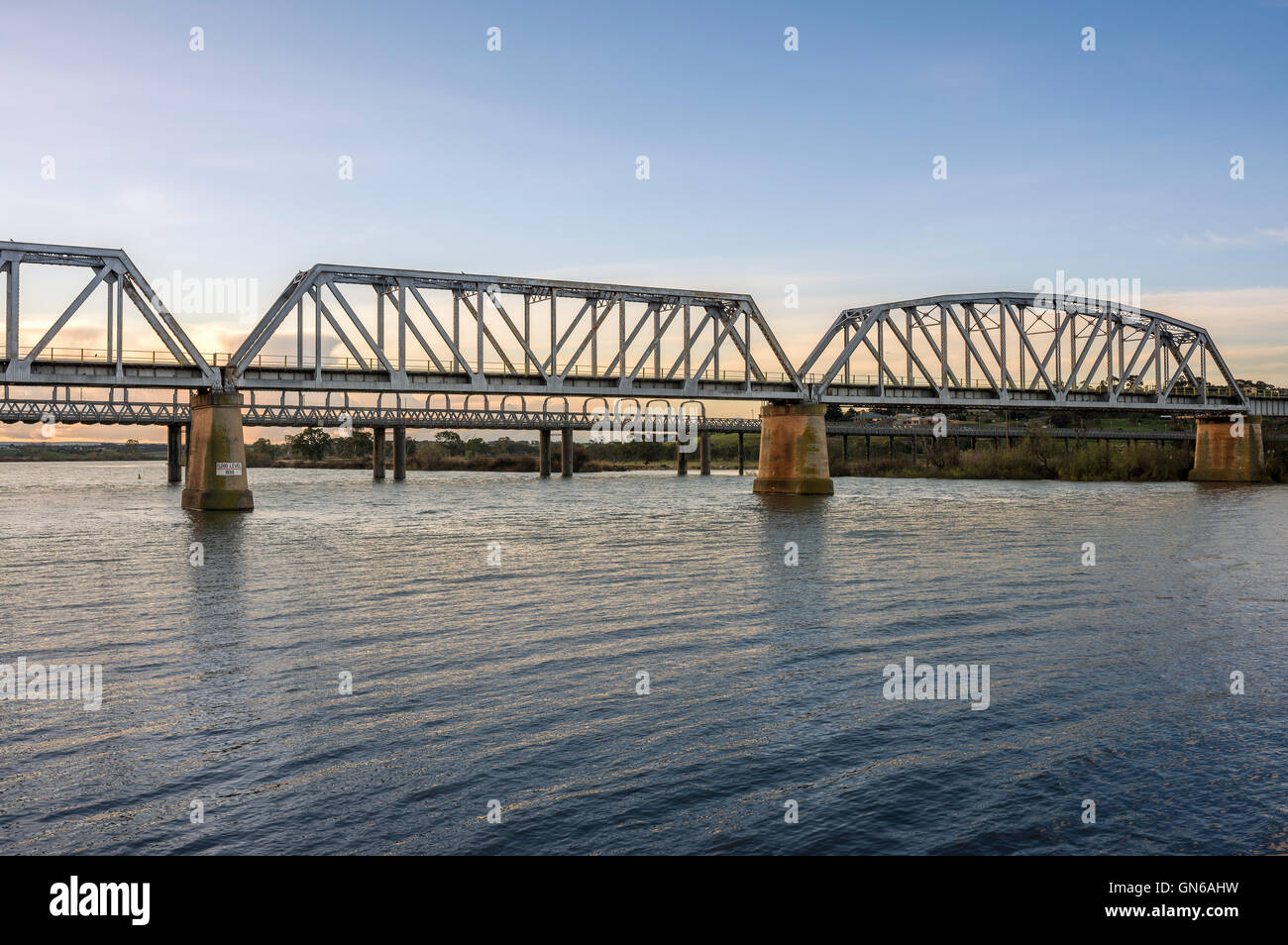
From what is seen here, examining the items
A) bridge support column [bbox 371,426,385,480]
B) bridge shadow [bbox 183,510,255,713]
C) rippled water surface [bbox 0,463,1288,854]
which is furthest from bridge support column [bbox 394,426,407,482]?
rippled water surface [bbox 0,463,1288,854]

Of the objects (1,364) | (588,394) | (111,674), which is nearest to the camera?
(111,674)

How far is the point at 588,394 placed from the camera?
84.8 metres

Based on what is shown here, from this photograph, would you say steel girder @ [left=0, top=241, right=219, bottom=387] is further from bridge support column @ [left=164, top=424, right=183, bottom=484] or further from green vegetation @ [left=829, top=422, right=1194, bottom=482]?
green vegetation @ [left=829, top=422, right=1194, bottom=482]

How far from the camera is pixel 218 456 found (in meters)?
65.9

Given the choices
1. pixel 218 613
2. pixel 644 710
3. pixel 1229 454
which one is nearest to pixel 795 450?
pixel 1229 454

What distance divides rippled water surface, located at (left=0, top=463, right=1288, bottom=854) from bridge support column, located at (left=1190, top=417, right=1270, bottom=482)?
358ft

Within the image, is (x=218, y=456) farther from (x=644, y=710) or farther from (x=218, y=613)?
(x=644, y=710)

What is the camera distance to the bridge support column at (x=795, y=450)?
9331 centimetres

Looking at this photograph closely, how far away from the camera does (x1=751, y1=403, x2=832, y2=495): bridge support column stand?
93.3m

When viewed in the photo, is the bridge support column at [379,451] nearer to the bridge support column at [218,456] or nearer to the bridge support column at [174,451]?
the bridge support column at [174,451]
